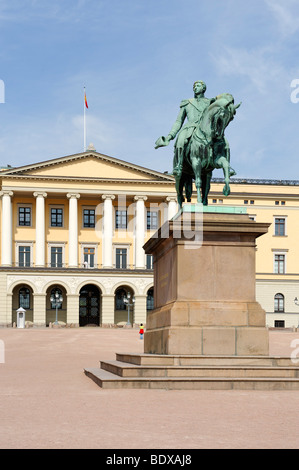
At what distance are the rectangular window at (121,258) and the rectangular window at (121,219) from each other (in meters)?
2.86

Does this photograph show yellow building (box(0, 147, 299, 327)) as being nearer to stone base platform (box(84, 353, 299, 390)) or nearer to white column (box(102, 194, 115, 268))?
white column (box(102, 194, 115, 268))

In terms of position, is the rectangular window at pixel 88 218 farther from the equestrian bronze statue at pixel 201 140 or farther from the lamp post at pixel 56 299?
the equestrian bronze statue at pixel 201 140

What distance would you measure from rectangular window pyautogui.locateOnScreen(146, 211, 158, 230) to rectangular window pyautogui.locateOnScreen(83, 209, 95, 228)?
6.51 meters

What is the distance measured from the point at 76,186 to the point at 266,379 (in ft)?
217

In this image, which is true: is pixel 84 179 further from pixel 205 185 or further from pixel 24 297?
pixel 205 185

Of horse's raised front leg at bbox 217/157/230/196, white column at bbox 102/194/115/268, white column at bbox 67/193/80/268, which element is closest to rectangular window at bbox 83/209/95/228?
white column at bbox 67/193/80/268

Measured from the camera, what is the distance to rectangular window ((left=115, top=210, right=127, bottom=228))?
79.9 meters

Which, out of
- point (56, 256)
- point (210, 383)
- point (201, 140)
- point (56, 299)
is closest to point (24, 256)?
point (56, 256)

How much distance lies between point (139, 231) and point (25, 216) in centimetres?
1345

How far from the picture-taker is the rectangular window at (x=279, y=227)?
265 ft

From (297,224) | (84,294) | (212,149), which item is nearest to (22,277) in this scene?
(84,294)

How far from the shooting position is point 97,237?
78.9 meters
